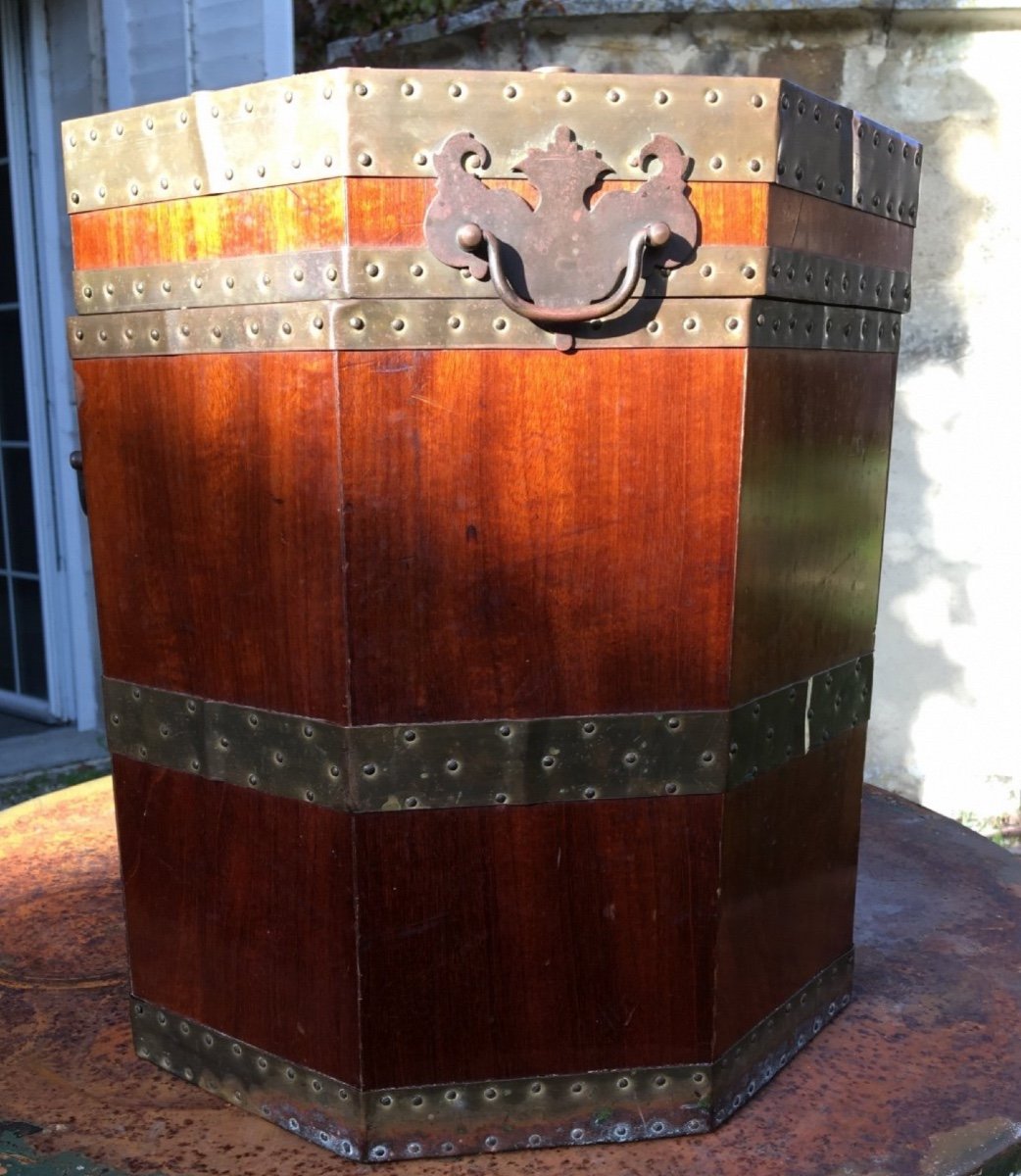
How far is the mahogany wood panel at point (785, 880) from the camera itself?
54.3 inches

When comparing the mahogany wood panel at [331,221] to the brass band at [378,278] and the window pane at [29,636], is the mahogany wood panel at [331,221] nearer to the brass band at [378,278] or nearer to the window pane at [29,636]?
the brass band at [378,278]

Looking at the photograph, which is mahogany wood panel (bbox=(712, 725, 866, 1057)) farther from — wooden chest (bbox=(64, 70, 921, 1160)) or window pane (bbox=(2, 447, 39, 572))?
window pane (bbox=(2, 447, 39, 572))

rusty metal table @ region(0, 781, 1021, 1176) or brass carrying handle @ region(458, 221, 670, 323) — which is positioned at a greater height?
brass carrying handle @ region(458, 221, 670, 323)

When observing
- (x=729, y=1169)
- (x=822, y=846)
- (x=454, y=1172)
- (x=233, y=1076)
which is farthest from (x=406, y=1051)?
(x=822, y=846)

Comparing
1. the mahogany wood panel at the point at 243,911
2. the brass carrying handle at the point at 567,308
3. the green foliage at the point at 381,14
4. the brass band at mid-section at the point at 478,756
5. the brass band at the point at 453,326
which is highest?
the green foliage at the point at 381,14

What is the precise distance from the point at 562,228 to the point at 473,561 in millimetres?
360

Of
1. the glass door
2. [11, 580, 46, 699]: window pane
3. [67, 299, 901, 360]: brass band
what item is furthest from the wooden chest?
[11, 580, 46, 699]: window pane

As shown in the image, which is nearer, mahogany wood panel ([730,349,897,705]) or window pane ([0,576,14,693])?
mahogany wood panel ([730,349,897,705])

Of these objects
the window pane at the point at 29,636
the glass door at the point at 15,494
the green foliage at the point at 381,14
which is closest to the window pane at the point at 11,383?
the glass door at the point at 15,494

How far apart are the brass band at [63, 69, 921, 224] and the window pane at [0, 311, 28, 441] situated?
10.9ft

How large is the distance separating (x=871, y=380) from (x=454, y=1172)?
1091mm

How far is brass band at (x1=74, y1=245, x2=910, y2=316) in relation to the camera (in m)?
1.18

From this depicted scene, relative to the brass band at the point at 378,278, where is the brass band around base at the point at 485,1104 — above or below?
below

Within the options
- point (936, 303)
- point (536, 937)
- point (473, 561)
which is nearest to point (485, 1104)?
point (536, 937)
